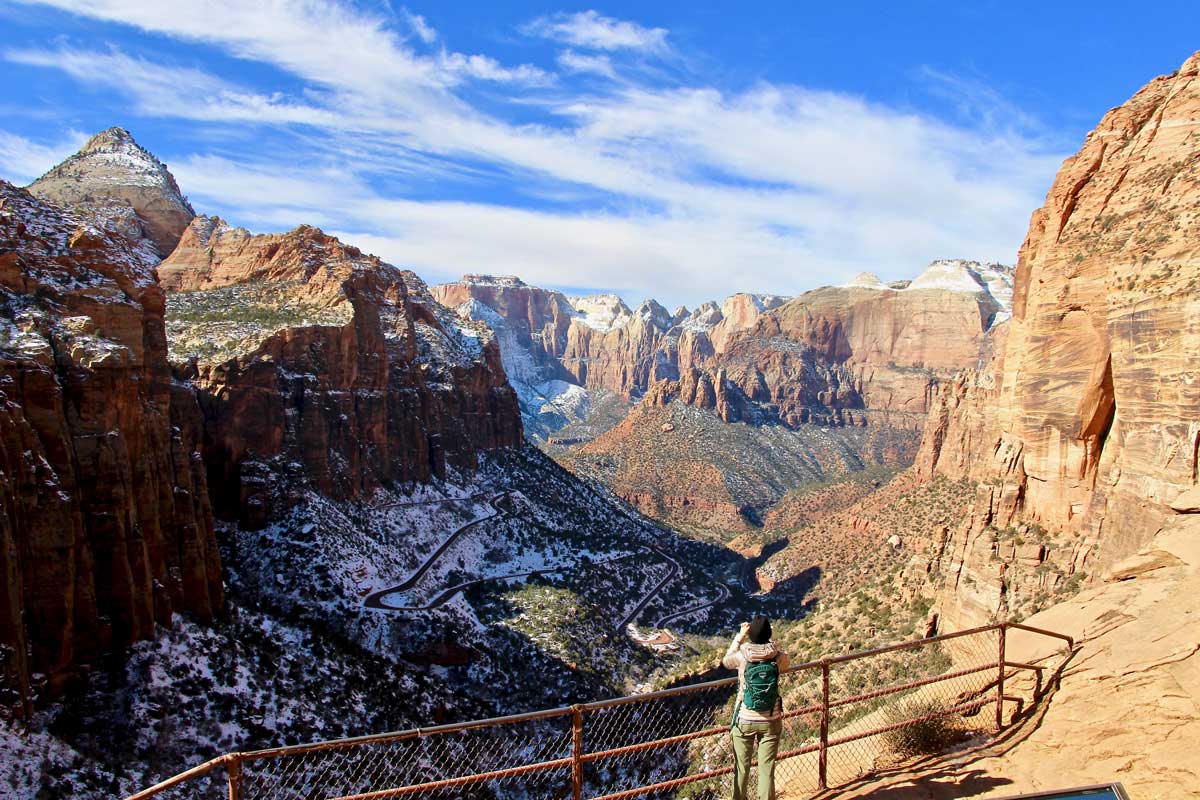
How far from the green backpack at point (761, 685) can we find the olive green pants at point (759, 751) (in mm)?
239

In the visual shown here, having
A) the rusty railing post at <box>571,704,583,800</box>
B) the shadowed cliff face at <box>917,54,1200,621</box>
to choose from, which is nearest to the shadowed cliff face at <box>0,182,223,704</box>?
the rusty railing post at <box>571,704,583,800</box>

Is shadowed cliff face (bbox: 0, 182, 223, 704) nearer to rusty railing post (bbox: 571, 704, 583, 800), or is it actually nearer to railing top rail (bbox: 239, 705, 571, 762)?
railing top rail (bbox: 239, 705, 571, 762)

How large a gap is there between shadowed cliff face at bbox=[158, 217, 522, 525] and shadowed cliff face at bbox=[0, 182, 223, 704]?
1520 centimetres

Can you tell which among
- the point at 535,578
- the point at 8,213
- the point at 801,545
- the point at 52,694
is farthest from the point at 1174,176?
the point at 801,545

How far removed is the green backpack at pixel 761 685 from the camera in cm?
1065

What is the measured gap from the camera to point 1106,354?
2686 centimetres

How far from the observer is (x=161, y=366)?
40.1 m

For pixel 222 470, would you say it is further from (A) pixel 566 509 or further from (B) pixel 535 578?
(A) pixel 566 509

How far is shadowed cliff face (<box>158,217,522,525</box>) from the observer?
179 ft

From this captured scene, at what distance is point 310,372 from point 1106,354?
53.7 meters

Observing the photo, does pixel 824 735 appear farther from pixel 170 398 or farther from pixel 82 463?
pixel 170 398

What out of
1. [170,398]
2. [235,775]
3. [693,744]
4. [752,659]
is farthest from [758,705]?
[170,398]

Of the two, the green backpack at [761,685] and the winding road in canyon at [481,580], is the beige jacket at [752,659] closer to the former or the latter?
the green backpack at [761,685]

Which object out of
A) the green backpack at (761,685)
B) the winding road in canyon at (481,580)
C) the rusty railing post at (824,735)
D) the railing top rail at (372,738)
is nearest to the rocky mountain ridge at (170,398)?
the winding road in canyon at (481,580)
